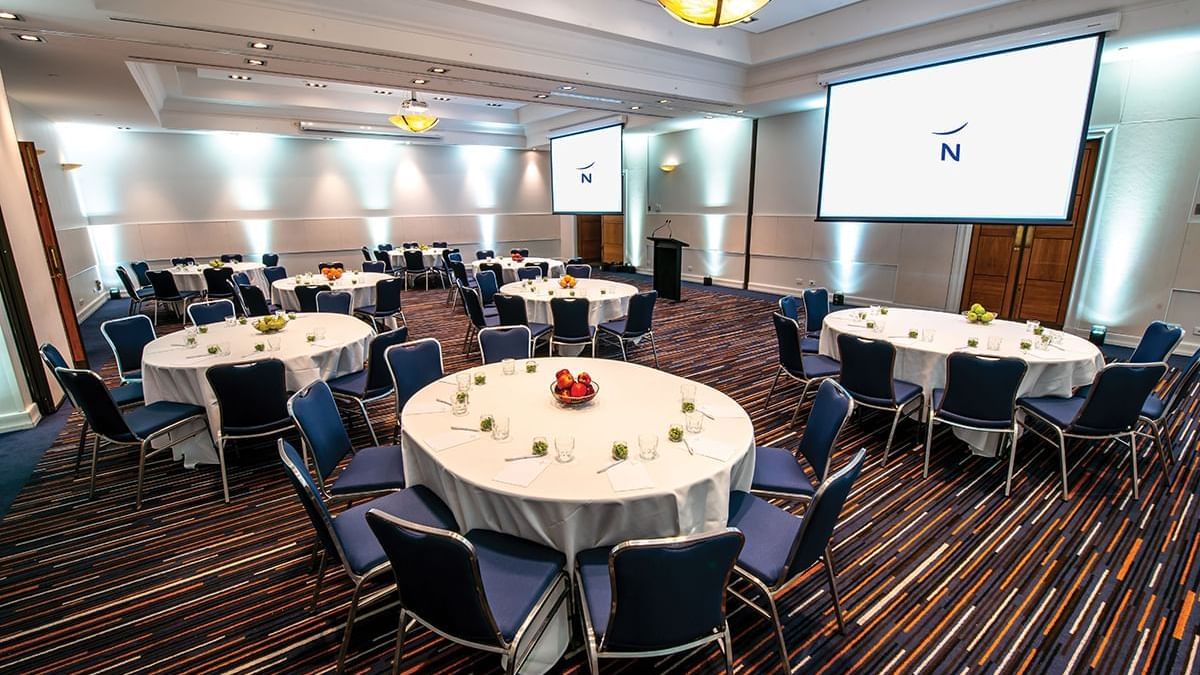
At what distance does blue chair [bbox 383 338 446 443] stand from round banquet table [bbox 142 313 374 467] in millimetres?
687

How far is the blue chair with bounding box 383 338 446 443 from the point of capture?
12.1 ft

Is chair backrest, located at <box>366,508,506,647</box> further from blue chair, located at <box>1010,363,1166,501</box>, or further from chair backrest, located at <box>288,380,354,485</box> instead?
blue chair, located at <box>1010,363,1166,501</box>

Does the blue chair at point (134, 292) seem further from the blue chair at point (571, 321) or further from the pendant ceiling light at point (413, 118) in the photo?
the blue chair at point (571, 321)

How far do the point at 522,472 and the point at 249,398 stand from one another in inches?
92.6

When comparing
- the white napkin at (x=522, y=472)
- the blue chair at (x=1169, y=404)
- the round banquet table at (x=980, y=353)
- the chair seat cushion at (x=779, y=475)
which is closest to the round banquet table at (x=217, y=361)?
the white napkin at (x=522, y=472)

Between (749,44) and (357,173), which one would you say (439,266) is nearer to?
(357,173)

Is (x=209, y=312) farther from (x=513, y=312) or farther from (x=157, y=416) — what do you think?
(x=513, y=312)

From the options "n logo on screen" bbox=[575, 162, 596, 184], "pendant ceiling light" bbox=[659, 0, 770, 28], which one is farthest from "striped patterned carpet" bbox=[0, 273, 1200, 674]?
"n logo on screen" bbox=[575, 162, 596, 184]

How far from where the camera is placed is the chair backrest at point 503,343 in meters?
A: 4.34

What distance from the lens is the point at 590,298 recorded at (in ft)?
20.5

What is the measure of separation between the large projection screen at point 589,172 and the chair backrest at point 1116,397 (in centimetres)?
886

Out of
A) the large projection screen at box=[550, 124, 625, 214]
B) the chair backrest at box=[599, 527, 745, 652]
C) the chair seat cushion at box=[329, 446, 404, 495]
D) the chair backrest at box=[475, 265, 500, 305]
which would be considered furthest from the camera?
the large projection screen at box=[550, 124, 625, 214]

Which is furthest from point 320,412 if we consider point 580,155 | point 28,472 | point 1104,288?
point 580,155

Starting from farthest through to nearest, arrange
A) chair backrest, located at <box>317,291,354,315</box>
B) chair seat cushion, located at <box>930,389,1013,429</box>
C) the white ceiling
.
→ chair backrest, located at <box>317,291,354,315</box>
the white ceiling
chair seat cushion, located at <box>930,389,1013,429</box>
